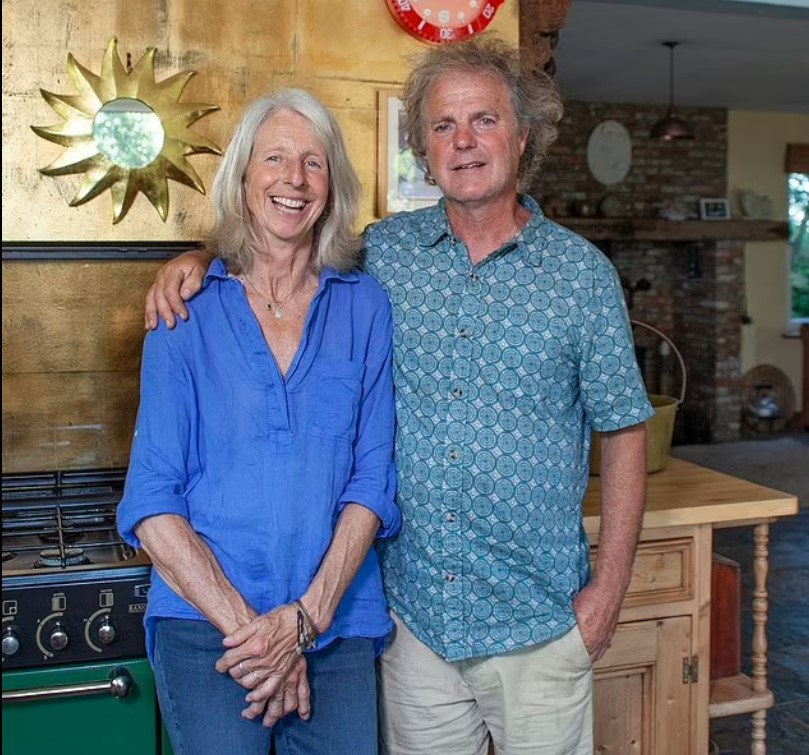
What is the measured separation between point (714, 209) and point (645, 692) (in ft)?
24.8

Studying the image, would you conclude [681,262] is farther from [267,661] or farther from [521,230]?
[267,661]

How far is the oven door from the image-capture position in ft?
6.34

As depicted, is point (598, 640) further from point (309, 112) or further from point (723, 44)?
point (723, 44)

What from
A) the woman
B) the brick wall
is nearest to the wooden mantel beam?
the woman

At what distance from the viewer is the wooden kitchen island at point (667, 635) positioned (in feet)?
7.93

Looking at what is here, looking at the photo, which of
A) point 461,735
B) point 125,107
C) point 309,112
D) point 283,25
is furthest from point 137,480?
point 283,25

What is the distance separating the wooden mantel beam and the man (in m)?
0.75

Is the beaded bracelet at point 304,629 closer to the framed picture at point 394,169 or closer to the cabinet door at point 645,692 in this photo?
the cabinet door at point 645,692

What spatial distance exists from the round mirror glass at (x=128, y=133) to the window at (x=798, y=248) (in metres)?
8.51

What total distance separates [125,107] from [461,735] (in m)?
1.53

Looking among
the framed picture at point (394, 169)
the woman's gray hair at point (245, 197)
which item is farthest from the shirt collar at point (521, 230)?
the framed picture at point (394, 169)

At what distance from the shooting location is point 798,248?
10.1m

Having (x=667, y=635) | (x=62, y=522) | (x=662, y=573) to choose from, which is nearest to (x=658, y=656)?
(x=667, y=635)

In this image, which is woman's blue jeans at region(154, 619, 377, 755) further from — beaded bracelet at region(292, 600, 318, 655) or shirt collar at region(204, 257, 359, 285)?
shirt collar at region(204, 257, 359, 285)
